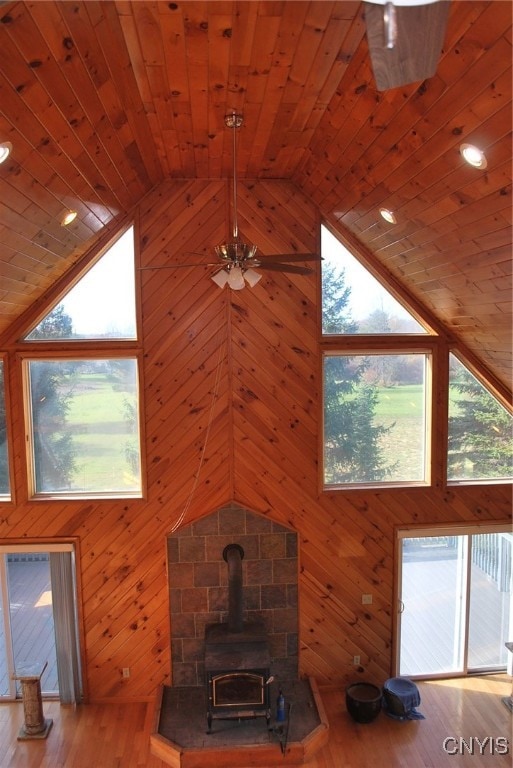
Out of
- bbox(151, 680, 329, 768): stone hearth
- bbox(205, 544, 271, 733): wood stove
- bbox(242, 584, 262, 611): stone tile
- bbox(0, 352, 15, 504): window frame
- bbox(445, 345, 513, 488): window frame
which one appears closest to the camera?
bbox(151, 680, 329, 768): stone hearth

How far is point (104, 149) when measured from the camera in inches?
136

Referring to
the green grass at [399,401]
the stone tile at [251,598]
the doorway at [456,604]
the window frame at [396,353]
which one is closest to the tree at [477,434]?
the window frame at [396,353]

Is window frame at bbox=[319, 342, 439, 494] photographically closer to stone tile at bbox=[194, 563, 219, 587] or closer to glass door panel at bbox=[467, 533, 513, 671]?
glass door panel at bbox=[467, 533, 513, 671]

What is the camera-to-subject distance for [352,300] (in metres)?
5.50

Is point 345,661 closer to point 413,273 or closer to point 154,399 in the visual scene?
point 154,399

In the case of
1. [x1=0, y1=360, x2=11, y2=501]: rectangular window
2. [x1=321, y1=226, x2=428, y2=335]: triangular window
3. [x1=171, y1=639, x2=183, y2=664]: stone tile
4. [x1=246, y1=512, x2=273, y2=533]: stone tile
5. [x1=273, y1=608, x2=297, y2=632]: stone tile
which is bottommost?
[x1=171, y1=639, x2=183, y2=664]: stone tile

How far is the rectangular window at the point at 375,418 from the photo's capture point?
5578 mm

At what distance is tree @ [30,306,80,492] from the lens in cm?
531

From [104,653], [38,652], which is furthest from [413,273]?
[38,652]

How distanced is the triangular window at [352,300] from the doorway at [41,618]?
12.3 ft

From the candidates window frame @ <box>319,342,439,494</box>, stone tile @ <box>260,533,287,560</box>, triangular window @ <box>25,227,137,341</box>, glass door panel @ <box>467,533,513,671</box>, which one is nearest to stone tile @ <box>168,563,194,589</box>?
stone tile @ <box>260,533,287,560</box>

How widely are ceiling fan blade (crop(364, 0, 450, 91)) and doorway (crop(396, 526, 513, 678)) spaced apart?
528cm

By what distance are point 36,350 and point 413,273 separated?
152 inches

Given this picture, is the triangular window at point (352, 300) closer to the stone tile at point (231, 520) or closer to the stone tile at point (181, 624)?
the stone tile at point (231, 520)
